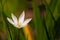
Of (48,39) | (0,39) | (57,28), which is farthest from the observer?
(0,39)

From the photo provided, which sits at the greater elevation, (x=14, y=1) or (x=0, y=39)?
(x=14, y=1)

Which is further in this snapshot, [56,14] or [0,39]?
[0,39]

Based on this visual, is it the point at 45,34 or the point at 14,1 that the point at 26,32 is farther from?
the point at 14,1

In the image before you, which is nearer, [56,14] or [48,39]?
[48,39]

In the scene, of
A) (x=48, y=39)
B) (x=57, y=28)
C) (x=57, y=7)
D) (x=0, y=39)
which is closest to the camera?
(x=48, y=39)

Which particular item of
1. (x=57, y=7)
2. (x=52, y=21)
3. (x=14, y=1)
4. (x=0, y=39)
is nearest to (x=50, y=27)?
(x=52, y=21)

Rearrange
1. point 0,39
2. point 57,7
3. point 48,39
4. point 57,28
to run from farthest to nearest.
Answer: point 0,39
point 57,7
point 57,28
point 48,39

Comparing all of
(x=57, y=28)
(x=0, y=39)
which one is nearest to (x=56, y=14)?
(x=57, y=28)

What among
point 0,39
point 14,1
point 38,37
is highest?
point 14,1

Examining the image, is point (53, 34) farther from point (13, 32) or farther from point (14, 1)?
point (14, 1)
